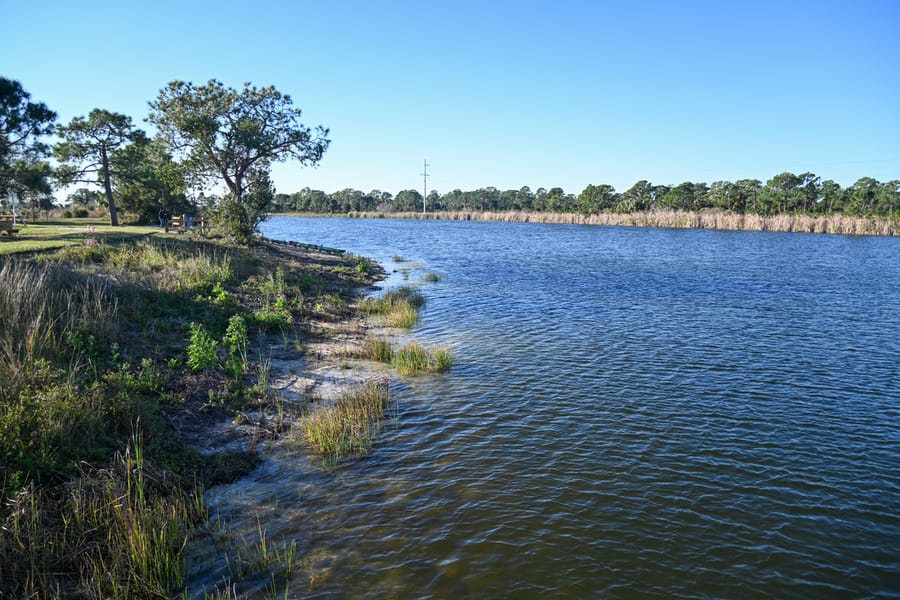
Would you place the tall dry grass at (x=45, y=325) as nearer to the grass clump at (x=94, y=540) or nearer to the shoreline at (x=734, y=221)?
the grass clump at (x=94, y=540)

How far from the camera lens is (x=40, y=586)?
5.47m

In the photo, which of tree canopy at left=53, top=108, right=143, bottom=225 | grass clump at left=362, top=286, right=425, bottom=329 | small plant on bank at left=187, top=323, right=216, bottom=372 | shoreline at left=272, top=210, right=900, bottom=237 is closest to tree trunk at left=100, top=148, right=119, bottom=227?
tree canopy at left=53, top=108, right=143, bottom=225

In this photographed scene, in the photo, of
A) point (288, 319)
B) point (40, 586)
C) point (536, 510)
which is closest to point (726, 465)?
point (536, 510)

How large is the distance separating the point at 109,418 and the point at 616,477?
28.7 ft

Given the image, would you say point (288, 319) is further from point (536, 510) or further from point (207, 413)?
point (536, 510)

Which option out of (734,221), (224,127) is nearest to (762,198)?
(734,221)

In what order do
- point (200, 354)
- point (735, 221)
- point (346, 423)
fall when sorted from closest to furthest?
1. point (346, 423)
2. point (200, 354)
3. point (735, 221)

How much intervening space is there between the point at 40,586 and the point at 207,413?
4.87 m

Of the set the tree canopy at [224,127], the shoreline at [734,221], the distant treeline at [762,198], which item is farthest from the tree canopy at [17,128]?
the shoreline at [734,221]

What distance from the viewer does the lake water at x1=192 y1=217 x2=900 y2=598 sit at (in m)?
6.54

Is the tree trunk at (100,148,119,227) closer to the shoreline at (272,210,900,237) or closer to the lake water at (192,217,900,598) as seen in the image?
the lake water at (192,217,900,598)

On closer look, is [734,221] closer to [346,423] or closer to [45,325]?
[346,423]

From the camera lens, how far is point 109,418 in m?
8.25

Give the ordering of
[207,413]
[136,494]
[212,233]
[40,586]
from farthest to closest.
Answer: [212,233], [207,413], [136,494], [40,586]
